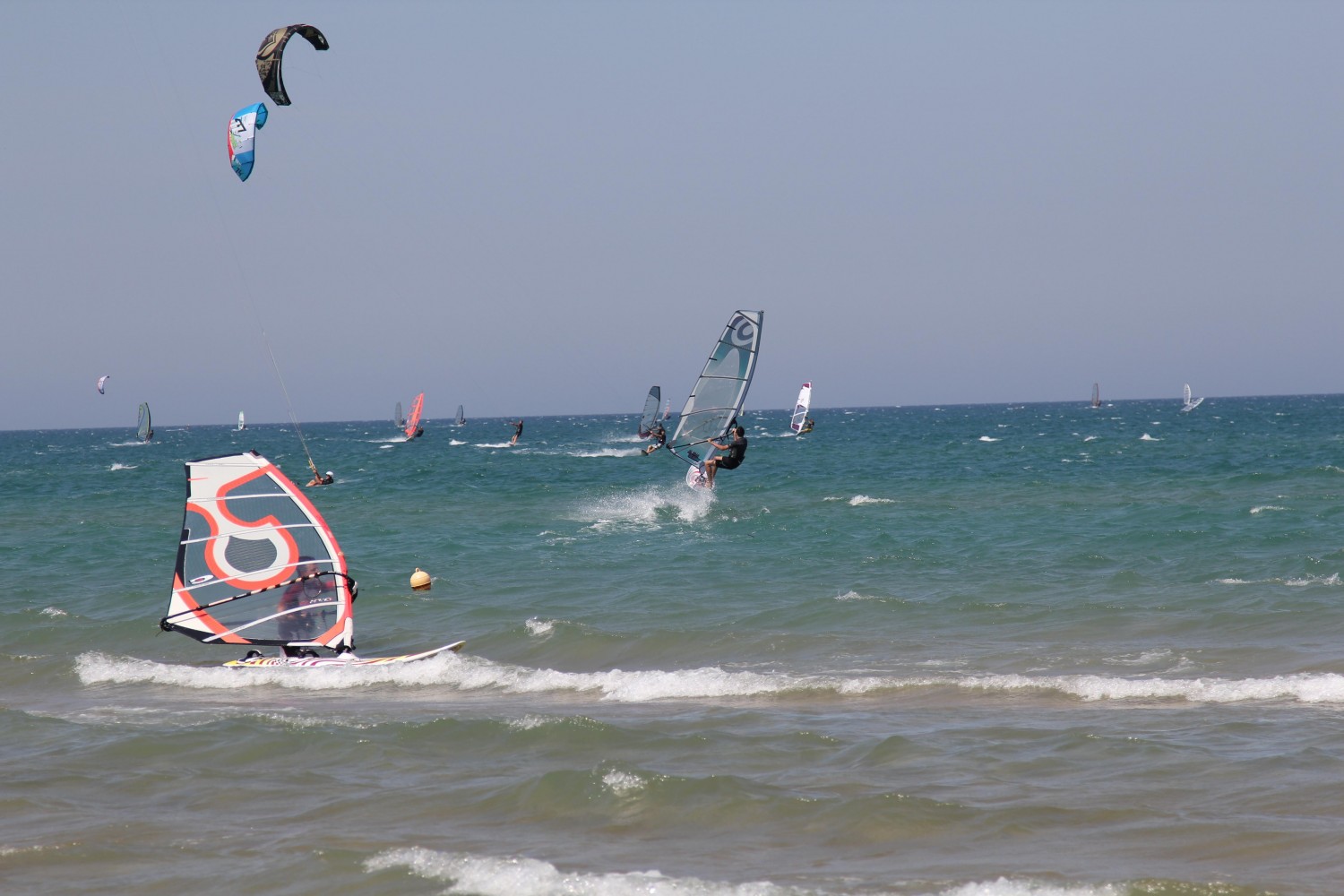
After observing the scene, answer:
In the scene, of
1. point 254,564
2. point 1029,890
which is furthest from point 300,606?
point 1029,890

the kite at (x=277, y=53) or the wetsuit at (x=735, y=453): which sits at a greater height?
the kite at (x=277, y=53)

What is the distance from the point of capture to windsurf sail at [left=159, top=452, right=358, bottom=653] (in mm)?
10289

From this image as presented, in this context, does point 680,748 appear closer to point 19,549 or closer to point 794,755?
point 794,755

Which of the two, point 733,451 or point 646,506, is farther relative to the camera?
point 646,506

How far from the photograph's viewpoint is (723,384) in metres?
17.0

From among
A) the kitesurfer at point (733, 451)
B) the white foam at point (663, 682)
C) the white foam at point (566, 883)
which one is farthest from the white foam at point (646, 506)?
the white foam at point (566, 883)

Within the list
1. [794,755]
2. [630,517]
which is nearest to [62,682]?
[794,755]

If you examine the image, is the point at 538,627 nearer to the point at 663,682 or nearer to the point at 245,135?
the point at 663,682

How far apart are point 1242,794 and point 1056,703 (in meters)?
2.37

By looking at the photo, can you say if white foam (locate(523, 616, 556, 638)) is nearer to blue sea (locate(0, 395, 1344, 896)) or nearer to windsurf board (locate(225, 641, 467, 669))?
blue sea (locate(0, 395, 1344, 896))

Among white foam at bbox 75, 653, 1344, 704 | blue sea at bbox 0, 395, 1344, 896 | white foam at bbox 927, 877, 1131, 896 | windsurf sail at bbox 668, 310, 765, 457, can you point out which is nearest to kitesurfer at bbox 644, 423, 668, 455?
windsurf sail at bbox 668, 310, 765, 457

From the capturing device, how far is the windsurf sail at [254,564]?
1029 centimetres

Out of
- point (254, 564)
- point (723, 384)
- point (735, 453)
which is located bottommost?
point (254, 564)

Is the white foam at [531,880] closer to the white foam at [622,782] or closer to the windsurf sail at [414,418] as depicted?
the white foam at [622,782]
